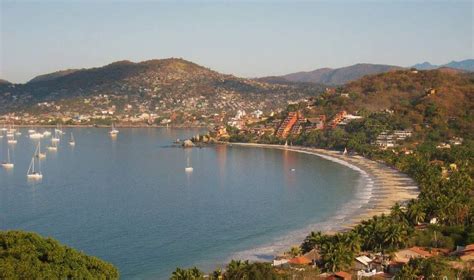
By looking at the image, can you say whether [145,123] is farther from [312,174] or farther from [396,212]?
[396,212]

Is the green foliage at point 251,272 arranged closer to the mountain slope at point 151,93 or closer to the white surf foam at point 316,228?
the white surf foam at point 316,228

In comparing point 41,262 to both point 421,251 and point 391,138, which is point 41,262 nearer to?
point 421,251

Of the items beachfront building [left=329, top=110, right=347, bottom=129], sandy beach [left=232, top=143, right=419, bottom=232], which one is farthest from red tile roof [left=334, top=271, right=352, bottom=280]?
beachfront building [left=329, top=110, right=347, bottom=129]

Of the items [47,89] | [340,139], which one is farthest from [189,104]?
[340,139]

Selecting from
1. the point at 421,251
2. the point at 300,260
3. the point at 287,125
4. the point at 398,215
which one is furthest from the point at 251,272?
the point at 287,125

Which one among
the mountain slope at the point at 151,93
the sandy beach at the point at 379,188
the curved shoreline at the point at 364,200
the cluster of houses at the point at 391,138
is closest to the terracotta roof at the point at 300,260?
the curved shoreline at the point at 364,200
